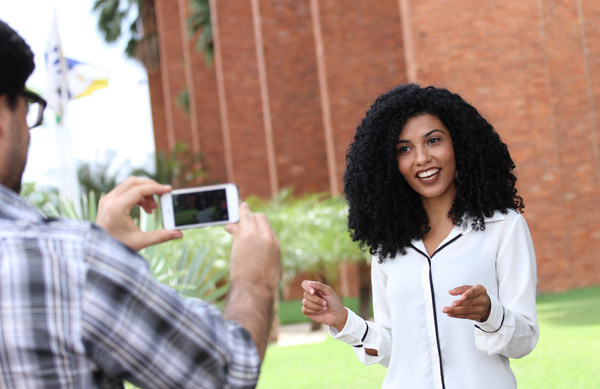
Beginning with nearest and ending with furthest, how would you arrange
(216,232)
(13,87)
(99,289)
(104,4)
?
1. (99,289)
2. (13,87)
3. (216,232)
4. (104,4)

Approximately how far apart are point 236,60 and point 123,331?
2250cm

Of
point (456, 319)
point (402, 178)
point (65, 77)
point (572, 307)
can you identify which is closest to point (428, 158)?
point (402, 178)

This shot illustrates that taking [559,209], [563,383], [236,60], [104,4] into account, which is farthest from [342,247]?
[104,4]

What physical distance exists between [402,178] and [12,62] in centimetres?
192

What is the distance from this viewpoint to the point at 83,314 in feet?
4.11

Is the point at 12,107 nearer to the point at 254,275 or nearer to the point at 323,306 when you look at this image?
the point at 254,275

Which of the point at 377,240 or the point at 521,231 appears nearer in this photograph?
the point at 521,231

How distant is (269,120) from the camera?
19.8 m

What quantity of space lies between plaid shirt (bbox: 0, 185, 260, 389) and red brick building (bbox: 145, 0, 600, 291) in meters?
10.1

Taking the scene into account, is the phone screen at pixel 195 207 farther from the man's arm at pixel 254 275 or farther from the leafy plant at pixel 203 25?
the leafy plant at pixel 203 25

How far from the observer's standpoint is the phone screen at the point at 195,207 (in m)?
1.67

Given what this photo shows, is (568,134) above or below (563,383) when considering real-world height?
above

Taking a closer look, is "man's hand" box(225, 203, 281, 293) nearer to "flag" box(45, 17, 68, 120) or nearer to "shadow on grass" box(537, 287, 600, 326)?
"flag" box(45, 17, 68, 120)

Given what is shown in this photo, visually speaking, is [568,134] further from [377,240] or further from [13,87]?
[13,87]
